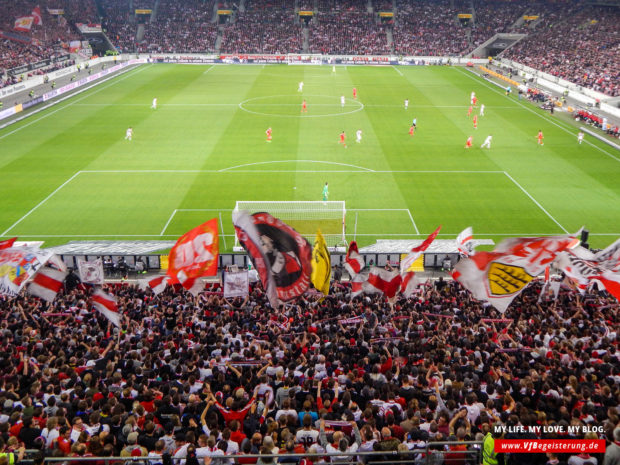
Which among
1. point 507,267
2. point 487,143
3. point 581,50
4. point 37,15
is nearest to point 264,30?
point 37,15

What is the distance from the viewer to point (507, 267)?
469 inches

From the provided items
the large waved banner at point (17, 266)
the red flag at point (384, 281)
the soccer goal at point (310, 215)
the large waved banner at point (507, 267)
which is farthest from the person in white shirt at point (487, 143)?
the large waved banner at point (17, 266)

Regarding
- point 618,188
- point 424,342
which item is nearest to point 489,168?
point 618,188

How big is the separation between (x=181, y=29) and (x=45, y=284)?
99960 millimetres

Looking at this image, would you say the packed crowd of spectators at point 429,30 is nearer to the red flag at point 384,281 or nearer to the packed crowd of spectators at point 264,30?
the packed crowd of spectators at point 264,30

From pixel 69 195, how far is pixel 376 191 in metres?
19.4

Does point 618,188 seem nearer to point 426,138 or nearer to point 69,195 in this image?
point 426,138

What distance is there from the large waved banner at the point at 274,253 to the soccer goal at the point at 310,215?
50.3ft

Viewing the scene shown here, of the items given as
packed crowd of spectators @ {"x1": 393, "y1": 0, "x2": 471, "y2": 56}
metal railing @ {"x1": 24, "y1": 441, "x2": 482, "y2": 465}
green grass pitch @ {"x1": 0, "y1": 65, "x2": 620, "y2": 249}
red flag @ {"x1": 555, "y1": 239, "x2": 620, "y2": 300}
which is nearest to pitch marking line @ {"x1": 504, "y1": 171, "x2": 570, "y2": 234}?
green grass pitch @ {"x1": 0, "y1": 65, "x2": 620, "y2": 249}

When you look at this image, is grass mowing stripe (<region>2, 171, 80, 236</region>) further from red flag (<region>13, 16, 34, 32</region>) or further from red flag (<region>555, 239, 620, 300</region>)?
red flag (<region>13, 16, 34, 32</region>)

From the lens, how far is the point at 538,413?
9.41m

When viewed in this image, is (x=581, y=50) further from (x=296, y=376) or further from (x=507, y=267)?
(x=296, y=376)

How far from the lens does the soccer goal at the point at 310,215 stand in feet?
94.9

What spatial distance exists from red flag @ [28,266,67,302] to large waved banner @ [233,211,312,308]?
19.6 ft
